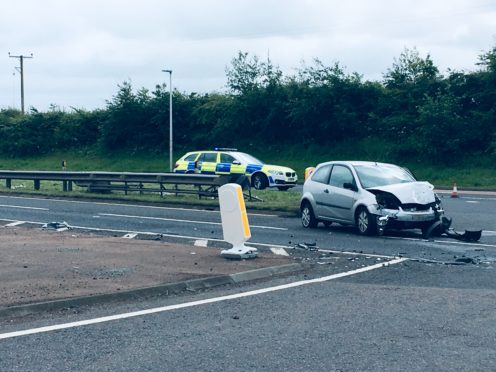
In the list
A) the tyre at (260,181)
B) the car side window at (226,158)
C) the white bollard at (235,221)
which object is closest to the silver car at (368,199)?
the white bollard at (235,221)

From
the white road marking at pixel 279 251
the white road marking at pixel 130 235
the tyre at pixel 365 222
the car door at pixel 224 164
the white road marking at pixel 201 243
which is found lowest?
the white road marking at pixel 279 251

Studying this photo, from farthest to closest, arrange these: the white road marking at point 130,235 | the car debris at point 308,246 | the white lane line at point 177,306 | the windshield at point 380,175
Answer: the windshield at point 380,175 < the white road marking at point 130,235 < the car debris at point 308,246 < the white lane line at point 177,306

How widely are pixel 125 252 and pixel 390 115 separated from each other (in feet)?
105

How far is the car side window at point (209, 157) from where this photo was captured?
33094 millimetres

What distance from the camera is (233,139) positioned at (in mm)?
49844

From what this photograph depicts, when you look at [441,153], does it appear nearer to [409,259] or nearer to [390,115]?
[390,115]

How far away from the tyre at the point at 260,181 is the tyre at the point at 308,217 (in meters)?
12.5

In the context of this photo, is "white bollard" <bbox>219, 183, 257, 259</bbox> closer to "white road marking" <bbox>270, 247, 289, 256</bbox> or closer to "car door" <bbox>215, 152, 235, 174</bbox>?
"white road marking" <bbox>270, 247, 289, 256</bbox>

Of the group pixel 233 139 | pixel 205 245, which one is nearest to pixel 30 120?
pixel 233 139

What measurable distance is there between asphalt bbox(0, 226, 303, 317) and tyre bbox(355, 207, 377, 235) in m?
3.41

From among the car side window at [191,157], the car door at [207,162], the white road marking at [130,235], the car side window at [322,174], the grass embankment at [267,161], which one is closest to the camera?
the white road marking at [130,235]

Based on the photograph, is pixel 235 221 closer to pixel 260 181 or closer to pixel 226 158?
pixel 260 181

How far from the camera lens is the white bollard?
1249cm

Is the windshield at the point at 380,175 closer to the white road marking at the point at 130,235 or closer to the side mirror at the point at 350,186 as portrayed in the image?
the side mirror at the point at 350,186
